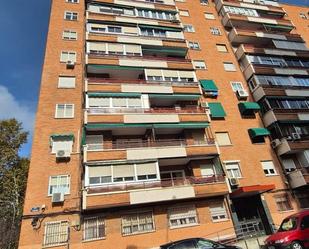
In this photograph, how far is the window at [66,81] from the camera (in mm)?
23016

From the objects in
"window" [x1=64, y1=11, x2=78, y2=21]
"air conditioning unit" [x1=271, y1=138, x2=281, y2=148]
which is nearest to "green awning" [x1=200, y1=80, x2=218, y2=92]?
"air conditioning unit" [x1=271, y1=138, x2=281, y2=148]

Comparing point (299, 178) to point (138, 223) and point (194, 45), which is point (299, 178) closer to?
point (138, 223)

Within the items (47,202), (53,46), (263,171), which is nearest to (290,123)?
(263,171)

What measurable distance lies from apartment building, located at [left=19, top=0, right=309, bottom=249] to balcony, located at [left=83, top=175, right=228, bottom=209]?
0.07 m

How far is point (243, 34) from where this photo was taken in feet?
105

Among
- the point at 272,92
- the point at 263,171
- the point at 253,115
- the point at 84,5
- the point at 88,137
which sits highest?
the point at 84,5

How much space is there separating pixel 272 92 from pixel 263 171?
27.9 ft

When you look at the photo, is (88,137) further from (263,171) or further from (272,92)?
(272,92)

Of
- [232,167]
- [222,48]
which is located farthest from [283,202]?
[222,48]

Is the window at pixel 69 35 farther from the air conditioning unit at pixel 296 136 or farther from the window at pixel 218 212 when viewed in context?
the air conditioning unit at pixel 296 136

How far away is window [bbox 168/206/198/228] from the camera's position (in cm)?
1853

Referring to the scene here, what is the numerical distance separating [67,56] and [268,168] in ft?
70.3

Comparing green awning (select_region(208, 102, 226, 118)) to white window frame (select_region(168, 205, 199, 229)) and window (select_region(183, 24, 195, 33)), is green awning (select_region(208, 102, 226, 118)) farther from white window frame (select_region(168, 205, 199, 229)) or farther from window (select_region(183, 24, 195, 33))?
window (select_region(183, 24, 195, 33))

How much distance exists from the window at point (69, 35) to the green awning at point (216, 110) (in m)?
15.5
